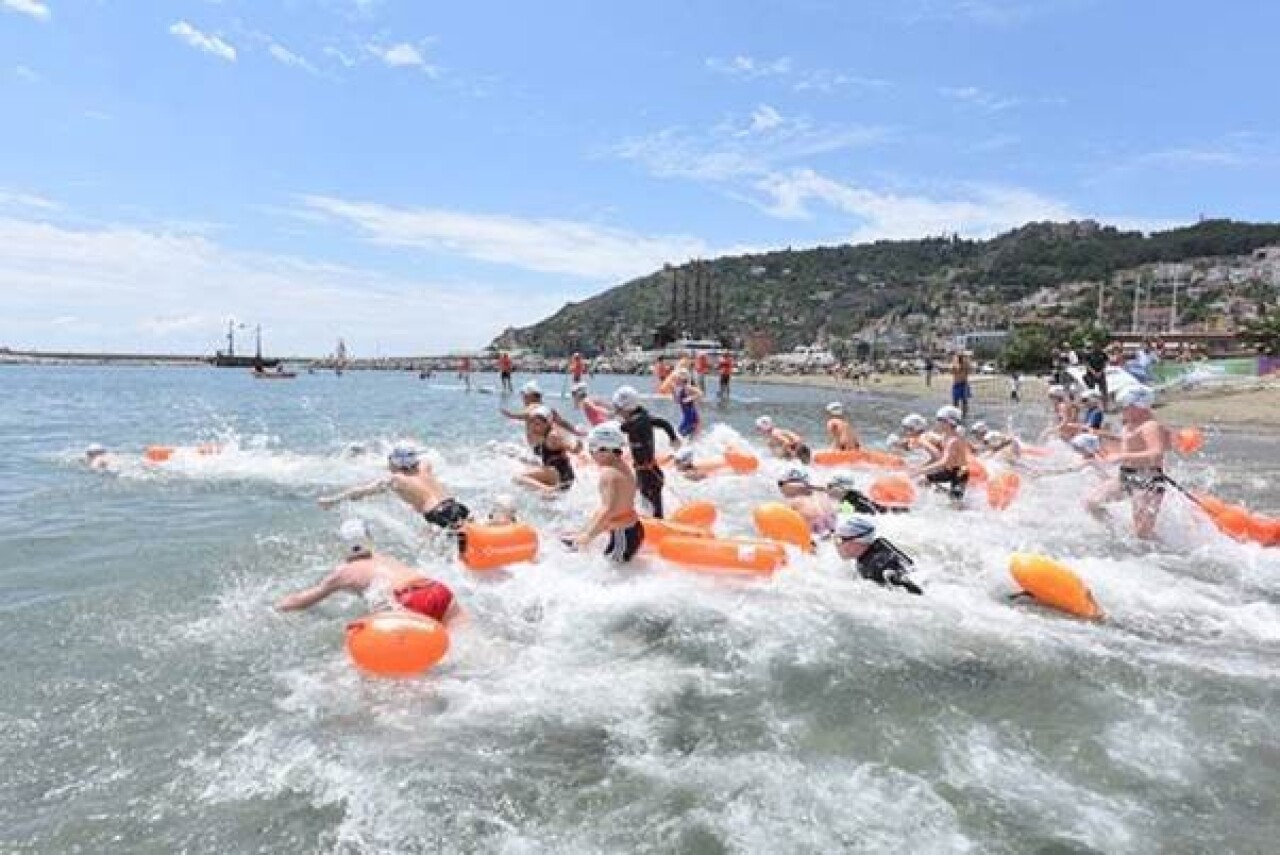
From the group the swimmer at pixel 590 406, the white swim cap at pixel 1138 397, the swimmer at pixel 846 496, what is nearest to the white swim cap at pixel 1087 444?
the white swim cap at pixel 1138 397

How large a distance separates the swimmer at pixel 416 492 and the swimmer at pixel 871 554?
3789mm

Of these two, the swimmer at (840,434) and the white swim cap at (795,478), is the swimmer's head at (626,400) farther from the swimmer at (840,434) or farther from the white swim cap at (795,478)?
the swimmer at (840,434)

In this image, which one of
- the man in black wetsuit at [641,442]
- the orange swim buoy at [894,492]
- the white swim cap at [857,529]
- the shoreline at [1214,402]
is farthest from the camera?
the shoreline at [1214,402]

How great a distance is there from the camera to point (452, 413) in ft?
132

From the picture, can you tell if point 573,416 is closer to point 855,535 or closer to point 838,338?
point 855,535

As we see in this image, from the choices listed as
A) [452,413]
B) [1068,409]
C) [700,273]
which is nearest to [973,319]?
[700,273]

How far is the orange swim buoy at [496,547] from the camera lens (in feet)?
29.2

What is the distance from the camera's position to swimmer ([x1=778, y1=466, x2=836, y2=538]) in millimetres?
10070

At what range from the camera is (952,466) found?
534 inches

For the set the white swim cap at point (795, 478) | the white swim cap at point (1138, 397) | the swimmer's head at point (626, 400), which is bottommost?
the white swim cap at point (795, 478)

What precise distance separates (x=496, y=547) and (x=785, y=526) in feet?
9.53

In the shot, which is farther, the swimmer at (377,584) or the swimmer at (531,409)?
the swimmer at (531,409)

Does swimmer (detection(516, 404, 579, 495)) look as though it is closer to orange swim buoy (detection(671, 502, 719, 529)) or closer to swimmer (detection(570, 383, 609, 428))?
swimmer (detection(570, 383, 609, 428))

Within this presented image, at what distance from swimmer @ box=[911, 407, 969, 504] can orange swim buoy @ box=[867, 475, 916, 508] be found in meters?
0.36
